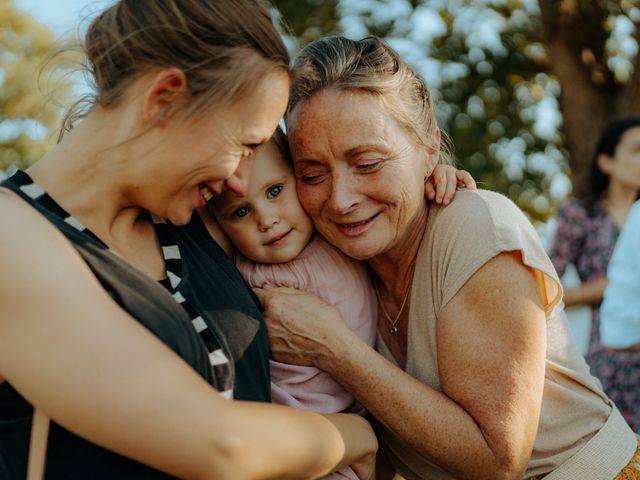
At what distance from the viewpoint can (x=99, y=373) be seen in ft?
5.20

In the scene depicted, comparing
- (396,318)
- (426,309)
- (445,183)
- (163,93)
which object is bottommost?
(396,318)

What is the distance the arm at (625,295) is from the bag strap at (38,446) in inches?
104

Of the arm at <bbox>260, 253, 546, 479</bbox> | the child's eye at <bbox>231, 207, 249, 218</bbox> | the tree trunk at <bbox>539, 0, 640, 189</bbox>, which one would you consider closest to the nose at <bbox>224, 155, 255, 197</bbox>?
the child's eye at <bbox>231, 207, 249, 218</bbox>

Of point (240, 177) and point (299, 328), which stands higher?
point (240, 177)

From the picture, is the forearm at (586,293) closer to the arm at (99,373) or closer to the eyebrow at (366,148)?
the eyebrow at (366,148)

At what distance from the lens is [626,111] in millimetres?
8672

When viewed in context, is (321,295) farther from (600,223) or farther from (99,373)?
(600,223)

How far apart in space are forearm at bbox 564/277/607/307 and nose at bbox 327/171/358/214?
2845 millimetres

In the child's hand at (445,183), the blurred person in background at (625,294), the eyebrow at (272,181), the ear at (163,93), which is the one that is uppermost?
the ear at (163,93)

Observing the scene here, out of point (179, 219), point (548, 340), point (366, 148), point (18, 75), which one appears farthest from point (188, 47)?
point (18, 75)

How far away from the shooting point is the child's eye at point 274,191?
2.54 metres

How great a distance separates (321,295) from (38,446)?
42.3 inches

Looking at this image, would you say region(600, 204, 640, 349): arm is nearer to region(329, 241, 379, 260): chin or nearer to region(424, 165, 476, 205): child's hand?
region(424, 165, 476, 205): child's hand

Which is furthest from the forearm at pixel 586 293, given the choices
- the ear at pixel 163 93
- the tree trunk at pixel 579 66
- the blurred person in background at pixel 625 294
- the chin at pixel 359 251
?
the tree trunk at pixel 579 66
